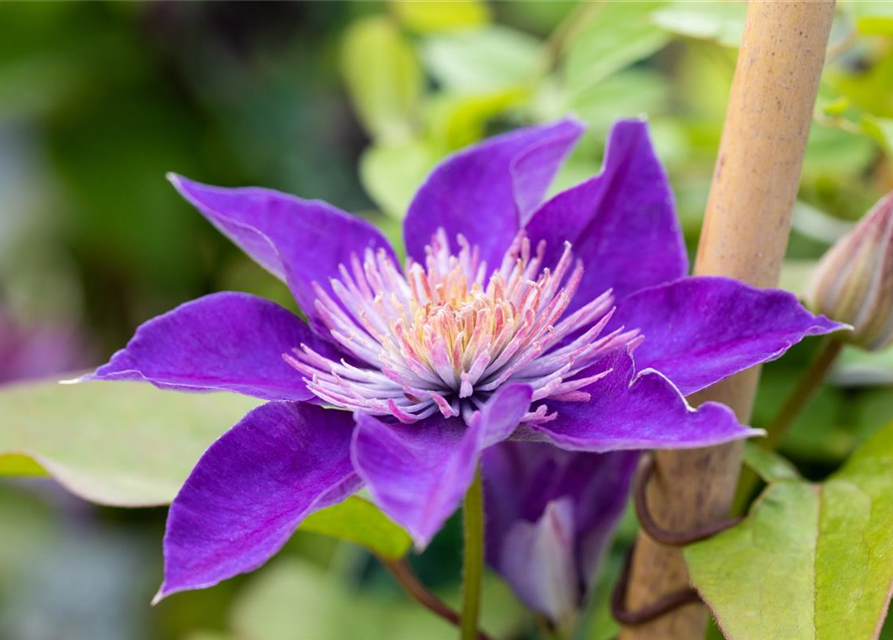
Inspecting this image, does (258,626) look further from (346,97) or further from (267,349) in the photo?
(346,97)

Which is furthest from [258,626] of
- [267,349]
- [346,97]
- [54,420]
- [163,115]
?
[346,97]

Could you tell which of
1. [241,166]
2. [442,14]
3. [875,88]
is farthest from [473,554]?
[241,166]

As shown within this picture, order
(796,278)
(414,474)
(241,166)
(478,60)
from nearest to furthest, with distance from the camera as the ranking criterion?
(414,474)
(796,278)
(478,60)
(241,166)

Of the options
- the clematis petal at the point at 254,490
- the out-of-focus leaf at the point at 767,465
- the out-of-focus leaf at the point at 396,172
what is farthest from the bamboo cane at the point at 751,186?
the out-of-focus leaf at the point at 396,172

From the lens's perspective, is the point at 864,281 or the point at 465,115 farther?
the point at 465,115

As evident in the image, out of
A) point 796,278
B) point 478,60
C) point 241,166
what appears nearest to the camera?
point 796,278

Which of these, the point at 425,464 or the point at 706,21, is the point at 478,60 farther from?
the point at 425,464

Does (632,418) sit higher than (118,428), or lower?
higher
